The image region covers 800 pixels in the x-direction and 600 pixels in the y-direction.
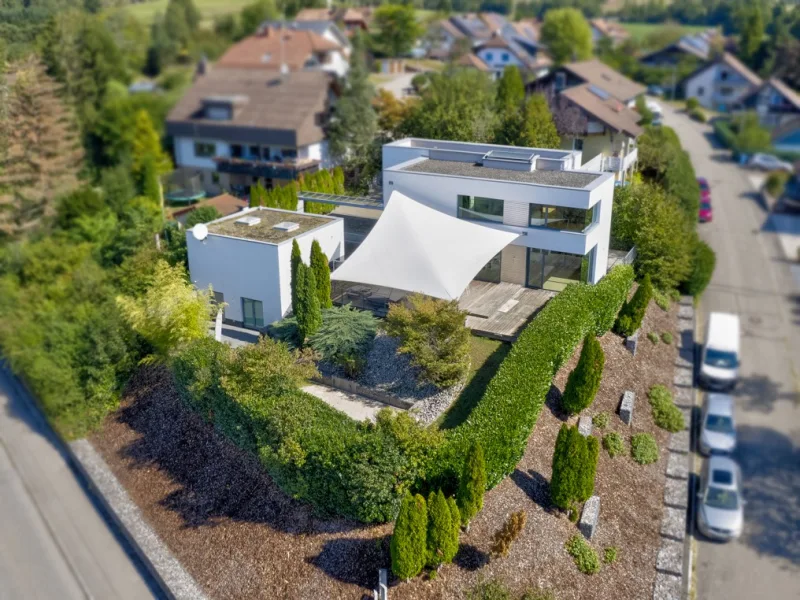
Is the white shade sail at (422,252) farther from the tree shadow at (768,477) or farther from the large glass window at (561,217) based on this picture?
the tree shadow at (768,477)

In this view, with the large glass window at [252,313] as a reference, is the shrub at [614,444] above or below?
below

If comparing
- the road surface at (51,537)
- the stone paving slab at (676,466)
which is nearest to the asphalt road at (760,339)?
the stone paving slab at (676,466)

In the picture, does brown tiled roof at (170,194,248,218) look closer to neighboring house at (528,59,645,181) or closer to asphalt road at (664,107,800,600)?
neighboring house at (528,59,645,181)

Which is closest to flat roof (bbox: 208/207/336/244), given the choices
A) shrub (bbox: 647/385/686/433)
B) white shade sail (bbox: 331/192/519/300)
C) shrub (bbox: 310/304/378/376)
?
white shade sail (bbox: 331/192/519/300)

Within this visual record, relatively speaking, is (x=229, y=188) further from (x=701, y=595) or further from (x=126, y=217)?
(x=701, y=595)

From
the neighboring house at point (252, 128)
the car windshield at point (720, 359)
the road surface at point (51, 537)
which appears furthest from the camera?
the neighboring house at point (252, 128)

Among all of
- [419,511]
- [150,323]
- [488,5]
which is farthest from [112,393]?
[488,5]

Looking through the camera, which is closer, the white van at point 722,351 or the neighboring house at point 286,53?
the white van at point 722,351

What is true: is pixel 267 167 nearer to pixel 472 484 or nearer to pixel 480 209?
pixel 480 209
